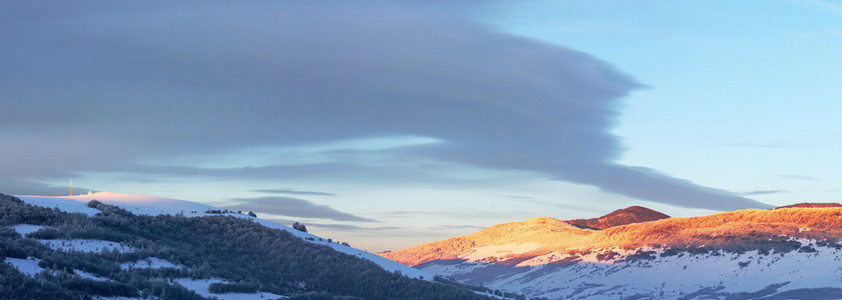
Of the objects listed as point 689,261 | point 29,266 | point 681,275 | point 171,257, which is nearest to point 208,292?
point 171,257

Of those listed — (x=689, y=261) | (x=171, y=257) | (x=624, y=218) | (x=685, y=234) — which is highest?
(x=624, y=218)

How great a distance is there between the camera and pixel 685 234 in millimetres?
57781

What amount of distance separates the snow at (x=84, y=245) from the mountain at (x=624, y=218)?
83319 mm

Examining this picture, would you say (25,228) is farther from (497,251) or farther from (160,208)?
(497,251)

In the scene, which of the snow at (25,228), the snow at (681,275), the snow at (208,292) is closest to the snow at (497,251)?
the snow at (681,275)

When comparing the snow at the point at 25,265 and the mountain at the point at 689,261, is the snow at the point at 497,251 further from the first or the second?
the snow at the point at 25,265

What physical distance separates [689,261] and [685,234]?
22.3 feet

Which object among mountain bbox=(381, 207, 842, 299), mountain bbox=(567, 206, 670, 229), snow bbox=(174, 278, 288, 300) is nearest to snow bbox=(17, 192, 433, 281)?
snow bbox=(174, 278, 288, 300)

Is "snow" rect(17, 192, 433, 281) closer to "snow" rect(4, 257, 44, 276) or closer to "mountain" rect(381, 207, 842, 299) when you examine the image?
"snow" rect(4, 257, 44, 276)

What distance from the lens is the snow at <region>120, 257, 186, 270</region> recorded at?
25.4m

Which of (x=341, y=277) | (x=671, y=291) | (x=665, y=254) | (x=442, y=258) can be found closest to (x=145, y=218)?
(x=341, y=277)

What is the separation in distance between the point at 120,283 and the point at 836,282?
37.4 meters

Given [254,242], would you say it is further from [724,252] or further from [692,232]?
[692,232]

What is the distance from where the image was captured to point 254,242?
35625 mm
